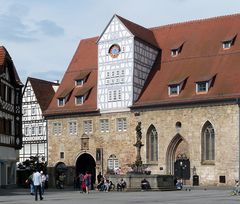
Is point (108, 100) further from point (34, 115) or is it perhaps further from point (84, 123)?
point (34, 115)

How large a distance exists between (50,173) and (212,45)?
2035 centimetres

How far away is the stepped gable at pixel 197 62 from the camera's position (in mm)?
52344

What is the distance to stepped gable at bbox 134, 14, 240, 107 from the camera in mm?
52344

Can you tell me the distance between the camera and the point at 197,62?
55.8 m

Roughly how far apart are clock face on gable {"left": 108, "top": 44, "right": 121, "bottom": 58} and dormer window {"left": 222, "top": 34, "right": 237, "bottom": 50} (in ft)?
32.2

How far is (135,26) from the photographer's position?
60.2 m

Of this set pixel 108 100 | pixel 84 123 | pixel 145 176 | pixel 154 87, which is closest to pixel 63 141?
pixel 84 123

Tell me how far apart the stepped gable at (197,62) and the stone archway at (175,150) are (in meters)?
3.36

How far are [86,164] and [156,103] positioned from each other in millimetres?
11334

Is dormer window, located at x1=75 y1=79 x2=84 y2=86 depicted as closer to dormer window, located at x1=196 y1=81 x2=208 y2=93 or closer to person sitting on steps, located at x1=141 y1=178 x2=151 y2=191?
dormer window, located at x1=196 y1=81 x2=208 y2=93

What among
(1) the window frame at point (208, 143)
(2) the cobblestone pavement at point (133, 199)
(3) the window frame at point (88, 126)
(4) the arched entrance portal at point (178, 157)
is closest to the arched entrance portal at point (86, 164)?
(3) the window frame at point (88, 126)

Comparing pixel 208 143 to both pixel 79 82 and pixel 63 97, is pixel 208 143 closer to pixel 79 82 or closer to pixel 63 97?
pixel 79 82

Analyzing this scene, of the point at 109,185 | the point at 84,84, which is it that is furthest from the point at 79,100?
the point at 109,185

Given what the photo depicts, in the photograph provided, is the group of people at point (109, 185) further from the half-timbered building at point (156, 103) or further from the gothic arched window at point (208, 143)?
the gothic arched window at point (208, 143)
